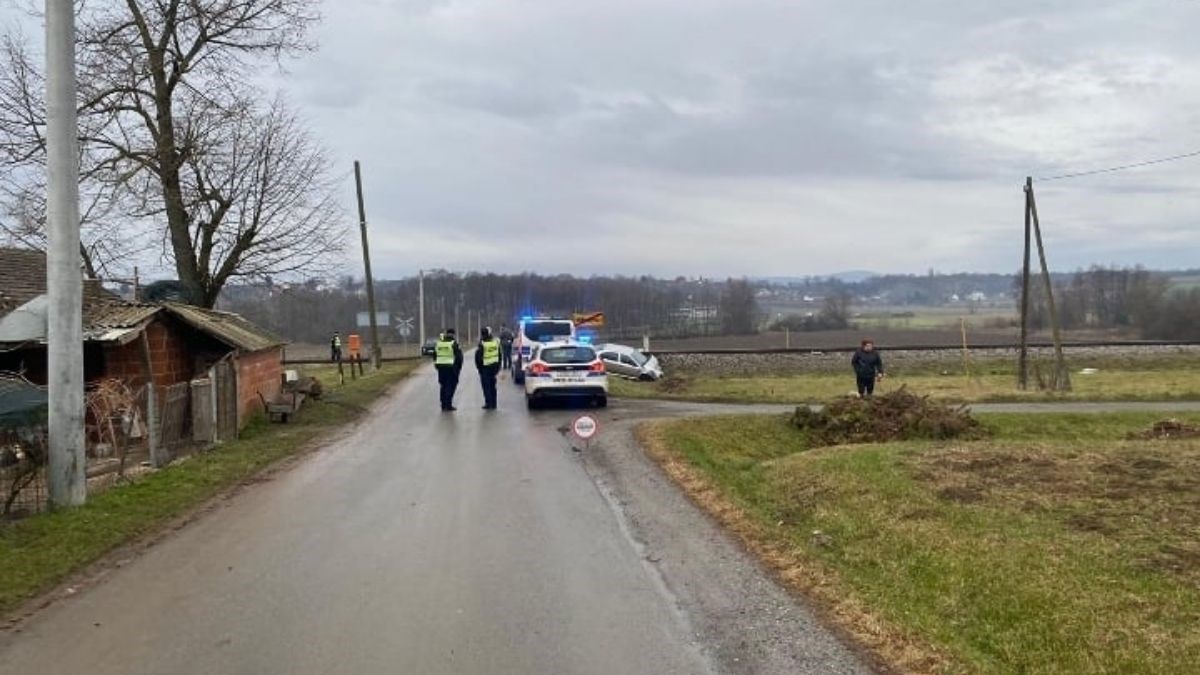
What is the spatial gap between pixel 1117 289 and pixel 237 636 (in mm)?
128366

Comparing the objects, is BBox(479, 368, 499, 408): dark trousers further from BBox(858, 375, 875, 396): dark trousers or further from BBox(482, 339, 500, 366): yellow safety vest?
BBox(858, 375, 875, 396): dark trousers

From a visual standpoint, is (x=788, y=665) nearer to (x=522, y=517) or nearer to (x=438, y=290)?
(x=522, y=517)

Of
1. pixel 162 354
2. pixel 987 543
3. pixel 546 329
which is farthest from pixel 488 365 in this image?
pixel 987 543

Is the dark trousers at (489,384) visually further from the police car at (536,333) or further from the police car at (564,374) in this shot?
the police car at (536,333)

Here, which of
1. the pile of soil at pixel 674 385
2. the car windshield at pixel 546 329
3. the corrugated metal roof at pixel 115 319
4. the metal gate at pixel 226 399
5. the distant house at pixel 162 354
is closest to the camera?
the distant house at pixel 162 354

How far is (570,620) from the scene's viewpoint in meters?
6.34

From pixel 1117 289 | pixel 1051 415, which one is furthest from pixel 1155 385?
pixel 1117 289

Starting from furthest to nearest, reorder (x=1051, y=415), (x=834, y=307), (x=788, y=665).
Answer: (x=834, y=307), (x=1051, y=415), (x=788, y=665)

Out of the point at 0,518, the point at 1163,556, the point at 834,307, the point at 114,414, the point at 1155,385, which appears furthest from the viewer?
the point at 834,307

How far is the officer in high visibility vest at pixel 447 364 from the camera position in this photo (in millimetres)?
21141

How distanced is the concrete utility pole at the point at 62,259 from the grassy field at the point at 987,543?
615cm

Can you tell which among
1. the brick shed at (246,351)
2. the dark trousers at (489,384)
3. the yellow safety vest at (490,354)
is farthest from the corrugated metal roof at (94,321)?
the dark trousers at (489,384)

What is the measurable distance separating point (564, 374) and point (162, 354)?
7.47m

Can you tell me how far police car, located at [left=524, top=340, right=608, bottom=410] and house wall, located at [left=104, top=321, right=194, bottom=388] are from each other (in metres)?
6.66
